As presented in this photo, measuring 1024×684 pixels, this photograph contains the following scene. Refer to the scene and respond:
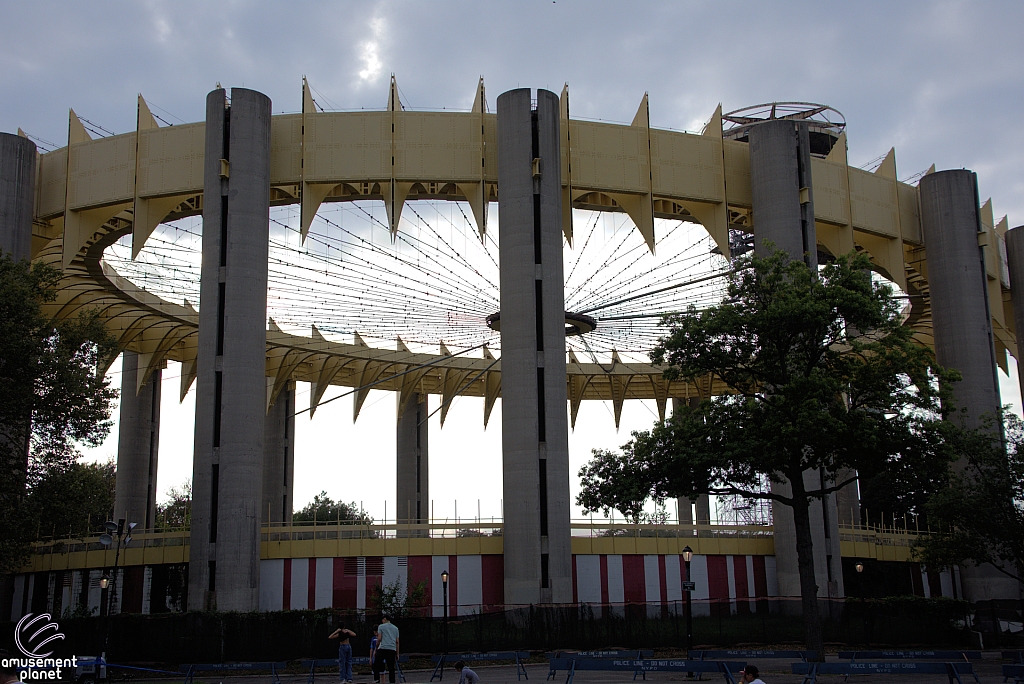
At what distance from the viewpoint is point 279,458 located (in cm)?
8169

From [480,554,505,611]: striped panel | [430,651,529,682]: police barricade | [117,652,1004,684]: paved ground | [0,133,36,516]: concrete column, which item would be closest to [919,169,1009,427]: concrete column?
[117,652,1004,684]: paved ground

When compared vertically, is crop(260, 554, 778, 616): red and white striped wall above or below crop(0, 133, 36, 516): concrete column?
below

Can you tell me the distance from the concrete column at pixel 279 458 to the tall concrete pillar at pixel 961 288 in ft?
162

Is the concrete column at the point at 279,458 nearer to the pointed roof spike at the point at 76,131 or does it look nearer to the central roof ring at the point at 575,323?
the central roof ring at the point at 575,323

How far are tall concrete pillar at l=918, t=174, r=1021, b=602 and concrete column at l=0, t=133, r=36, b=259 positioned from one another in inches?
1982

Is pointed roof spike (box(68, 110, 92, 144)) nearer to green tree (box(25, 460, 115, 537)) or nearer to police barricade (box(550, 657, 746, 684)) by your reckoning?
green tree (box(25, 460, 115, 537))

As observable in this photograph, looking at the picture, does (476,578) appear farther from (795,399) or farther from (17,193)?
(17,193)

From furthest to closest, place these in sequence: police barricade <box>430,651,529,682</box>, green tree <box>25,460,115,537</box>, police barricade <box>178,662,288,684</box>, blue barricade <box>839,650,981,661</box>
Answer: green tree <box>25,460,115,537</box> → blue barricade <box>839,650,981,661</box> → police barricade <box>178,662,288,684</box> → police barricade <box>430,651,529,682</box>

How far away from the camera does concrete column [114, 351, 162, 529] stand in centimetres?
7131

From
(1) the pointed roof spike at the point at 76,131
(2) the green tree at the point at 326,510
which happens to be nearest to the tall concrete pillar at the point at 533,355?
(1) the pointed roof spike at the point at 76,131

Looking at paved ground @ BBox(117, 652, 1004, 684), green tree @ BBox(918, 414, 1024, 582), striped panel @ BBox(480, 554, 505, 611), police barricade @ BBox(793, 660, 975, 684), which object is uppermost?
green tree @ BBox(918, 414, 1024, 582)

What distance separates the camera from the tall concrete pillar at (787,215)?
51.7m

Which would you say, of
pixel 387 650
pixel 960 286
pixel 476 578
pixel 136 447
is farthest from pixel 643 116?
pixel 136 447

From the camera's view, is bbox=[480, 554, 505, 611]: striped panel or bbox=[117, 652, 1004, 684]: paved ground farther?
bbox=[480, 554, 505, 611]: striped panel
